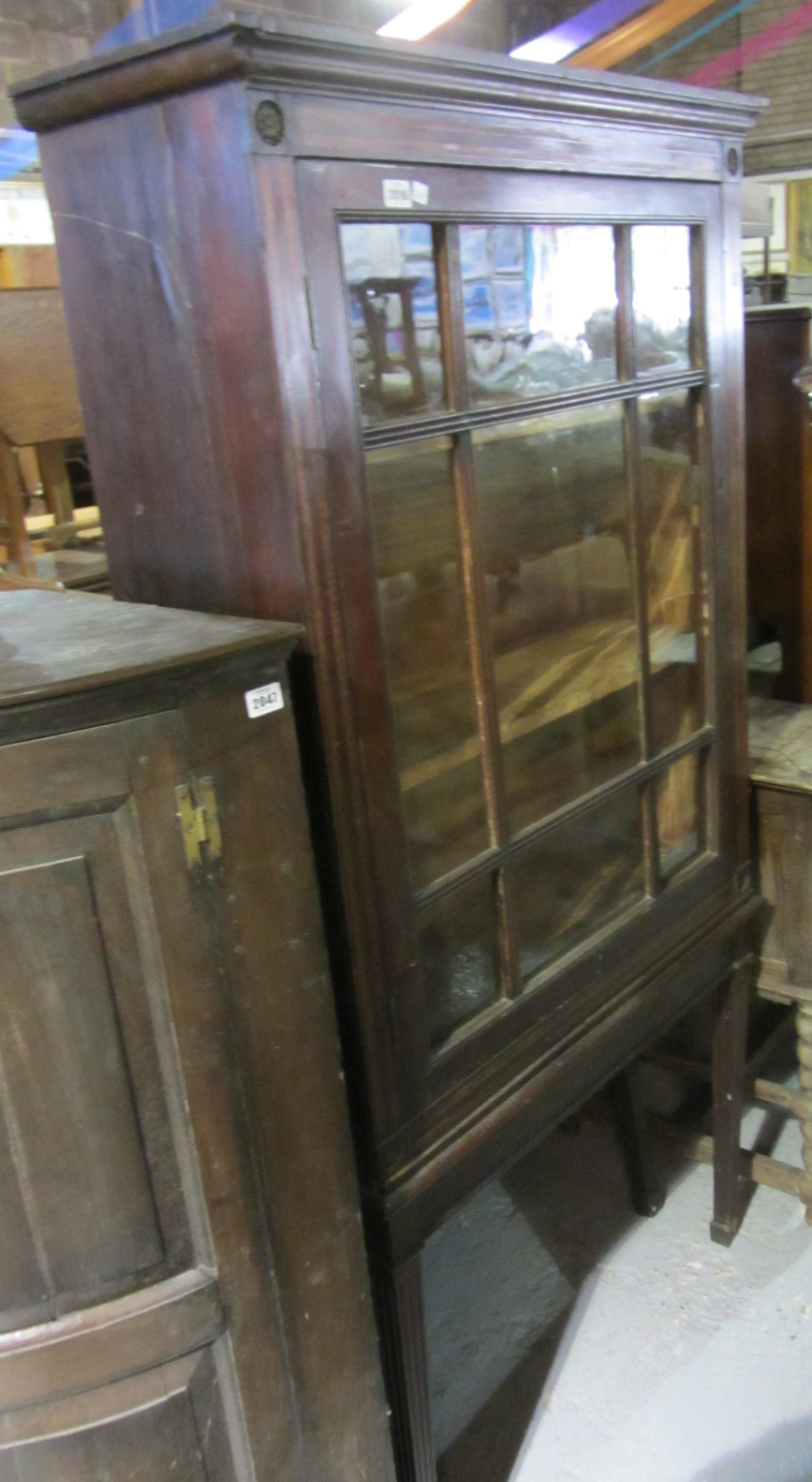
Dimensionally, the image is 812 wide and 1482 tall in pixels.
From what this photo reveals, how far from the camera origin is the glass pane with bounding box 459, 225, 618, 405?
1121 mm

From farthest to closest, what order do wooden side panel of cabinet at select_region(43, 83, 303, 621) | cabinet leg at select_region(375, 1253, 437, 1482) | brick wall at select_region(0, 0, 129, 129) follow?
brick wall at select_region(0, 0, 129, 129), cabinet leg at select_region(375, 1253, 437, 1482), wooden side panel of cabinet at select_region(43, 83, 303, 621)

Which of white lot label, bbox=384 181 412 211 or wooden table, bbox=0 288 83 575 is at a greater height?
white lot label, bbox=384 181 412 211

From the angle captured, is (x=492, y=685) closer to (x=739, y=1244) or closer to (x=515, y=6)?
(x=739, y=1244)

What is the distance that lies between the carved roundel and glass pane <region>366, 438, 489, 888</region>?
0.26 meters

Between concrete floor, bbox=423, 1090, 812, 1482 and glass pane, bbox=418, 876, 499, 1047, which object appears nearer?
glass pane, bbox=418, 876, 499, 1047

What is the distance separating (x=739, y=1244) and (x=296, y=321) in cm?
178

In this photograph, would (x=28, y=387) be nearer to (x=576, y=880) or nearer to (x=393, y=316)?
(x=393, y=316)

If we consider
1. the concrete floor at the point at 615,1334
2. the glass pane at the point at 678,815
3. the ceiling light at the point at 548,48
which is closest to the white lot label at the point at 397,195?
the glass pane at the point at 678,815

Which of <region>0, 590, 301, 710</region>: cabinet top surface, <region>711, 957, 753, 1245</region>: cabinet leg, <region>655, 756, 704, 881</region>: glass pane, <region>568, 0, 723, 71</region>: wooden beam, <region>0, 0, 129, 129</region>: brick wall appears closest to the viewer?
<region>0, 590, 301, 710</region>: cabinet top surface

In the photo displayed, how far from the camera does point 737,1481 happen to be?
1.58 m

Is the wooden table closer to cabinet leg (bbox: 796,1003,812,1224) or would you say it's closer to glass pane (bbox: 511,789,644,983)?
glass pane (bbox: 511,789,644,983)

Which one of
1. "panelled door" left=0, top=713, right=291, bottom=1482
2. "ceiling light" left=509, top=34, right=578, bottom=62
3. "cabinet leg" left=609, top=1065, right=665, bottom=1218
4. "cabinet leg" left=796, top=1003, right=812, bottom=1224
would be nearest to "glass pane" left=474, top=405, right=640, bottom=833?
"panelled door" left=0, top=713, right=291, bottom=1482

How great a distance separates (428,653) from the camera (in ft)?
3.71

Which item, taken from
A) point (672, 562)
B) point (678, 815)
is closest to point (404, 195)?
point (672, 562)
